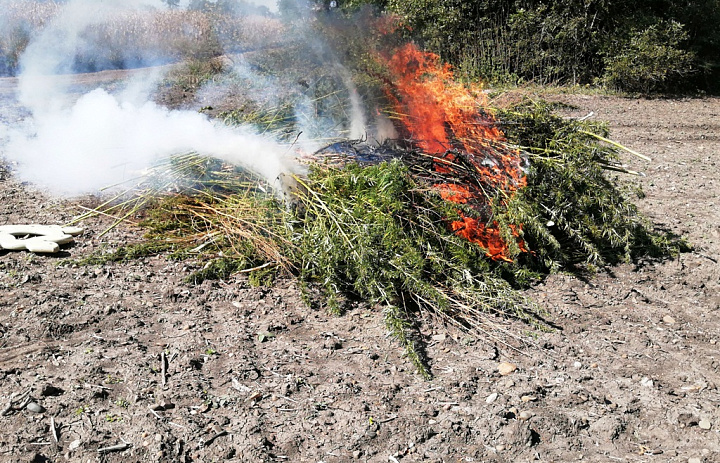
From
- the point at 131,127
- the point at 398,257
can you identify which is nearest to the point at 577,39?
the point at 131,127

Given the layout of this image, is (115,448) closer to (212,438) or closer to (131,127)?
(212,438)

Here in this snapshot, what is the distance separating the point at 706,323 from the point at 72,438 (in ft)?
12.5

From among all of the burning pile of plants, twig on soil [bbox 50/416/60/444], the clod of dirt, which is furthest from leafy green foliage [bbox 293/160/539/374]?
twig on soil [bbox 50/416/60/444]

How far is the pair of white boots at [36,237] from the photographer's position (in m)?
4.63

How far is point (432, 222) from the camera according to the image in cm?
420

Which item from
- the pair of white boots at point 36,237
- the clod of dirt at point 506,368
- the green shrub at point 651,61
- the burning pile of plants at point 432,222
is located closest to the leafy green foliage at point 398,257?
the burning pile of plants at point 432,222

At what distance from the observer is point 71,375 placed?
124 inches

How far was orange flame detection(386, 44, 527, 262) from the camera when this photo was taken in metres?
4.27

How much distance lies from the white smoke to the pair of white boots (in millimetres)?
1163

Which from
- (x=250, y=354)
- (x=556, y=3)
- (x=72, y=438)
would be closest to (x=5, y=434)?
(x=72, y=438)

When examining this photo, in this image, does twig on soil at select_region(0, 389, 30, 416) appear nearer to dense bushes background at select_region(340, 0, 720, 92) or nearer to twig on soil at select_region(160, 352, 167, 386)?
twig on soil at select_region(160, 352, 167, 386)

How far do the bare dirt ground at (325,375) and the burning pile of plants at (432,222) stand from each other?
0.66ft

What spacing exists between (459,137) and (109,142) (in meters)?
4.23

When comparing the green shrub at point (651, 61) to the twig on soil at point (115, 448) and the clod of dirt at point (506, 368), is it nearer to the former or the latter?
the clod of dirt at point (506, 368)
